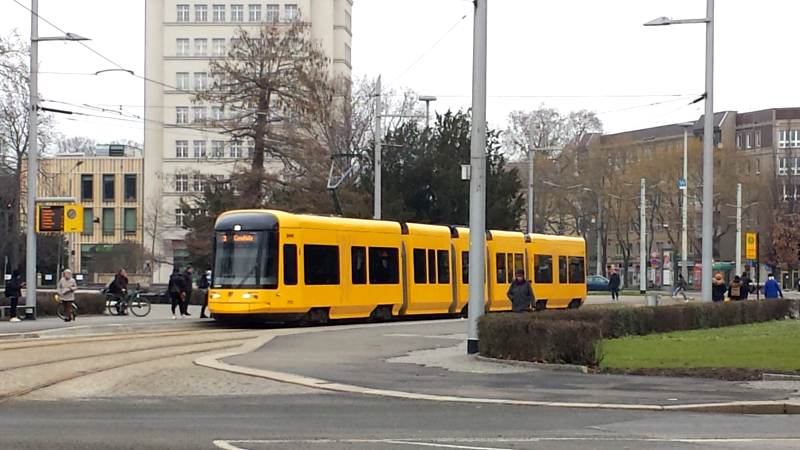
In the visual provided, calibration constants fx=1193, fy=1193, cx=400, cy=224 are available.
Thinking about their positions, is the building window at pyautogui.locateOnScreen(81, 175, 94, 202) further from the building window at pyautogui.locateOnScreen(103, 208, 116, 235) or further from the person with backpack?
the person with backpack

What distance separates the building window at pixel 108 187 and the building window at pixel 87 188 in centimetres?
109

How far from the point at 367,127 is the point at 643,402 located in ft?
165

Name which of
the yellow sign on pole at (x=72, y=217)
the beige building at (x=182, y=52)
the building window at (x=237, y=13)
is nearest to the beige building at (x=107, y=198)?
the beige building at (x=182, y=52)

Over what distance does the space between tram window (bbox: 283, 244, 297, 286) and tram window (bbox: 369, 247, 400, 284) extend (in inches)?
150

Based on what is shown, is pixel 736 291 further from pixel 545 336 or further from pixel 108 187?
pixel 108 187

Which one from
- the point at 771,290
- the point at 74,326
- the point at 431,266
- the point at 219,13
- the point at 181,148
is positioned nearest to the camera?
the point at 74,326

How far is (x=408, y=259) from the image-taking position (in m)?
34.6

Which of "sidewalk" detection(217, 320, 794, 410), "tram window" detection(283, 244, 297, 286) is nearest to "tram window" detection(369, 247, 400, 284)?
"tram window" detection(283, 244, 297, 286)

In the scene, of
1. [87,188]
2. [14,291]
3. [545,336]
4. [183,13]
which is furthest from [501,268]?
[87,188]

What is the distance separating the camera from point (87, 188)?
105 m

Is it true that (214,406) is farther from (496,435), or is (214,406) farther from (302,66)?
(302,66)

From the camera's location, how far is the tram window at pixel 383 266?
32875mm

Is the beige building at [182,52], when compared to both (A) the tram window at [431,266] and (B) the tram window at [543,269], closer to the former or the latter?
(B) the tram window at [543,269]

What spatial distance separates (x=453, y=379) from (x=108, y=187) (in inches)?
3643
